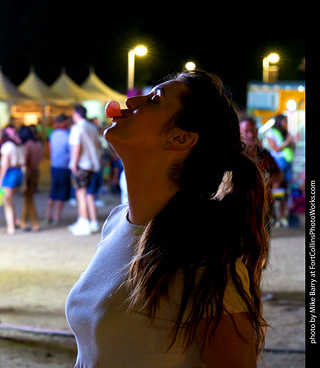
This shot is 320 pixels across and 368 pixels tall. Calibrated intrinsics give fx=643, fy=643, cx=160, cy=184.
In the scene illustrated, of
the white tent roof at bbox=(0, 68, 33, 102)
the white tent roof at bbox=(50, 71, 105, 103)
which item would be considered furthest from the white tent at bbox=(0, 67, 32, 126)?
the white tent roof at bbox=(50, 71, 105, 103)

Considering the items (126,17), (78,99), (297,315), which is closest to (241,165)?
(297,315)

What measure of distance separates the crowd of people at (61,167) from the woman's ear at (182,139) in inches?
351

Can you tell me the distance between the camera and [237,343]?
1.63 meters

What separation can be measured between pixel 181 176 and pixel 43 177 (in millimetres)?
22559

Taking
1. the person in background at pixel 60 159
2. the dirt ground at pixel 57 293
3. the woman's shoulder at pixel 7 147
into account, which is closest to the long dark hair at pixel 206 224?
the dirt ground at pixel 57 293

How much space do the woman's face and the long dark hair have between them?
0.12ft

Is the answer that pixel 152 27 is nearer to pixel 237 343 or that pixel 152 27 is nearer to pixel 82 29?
pixel 82 29

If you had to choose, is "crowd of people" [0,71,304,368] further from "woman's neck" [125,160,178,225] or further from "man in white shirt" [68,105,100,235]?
"man in white shirt" [68,105,100,235]

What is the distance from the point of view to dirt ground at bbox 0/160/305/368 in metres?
5.34

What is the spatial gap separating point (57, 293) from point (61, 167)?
16.3ft

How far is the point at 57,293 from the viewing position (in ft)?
24.0

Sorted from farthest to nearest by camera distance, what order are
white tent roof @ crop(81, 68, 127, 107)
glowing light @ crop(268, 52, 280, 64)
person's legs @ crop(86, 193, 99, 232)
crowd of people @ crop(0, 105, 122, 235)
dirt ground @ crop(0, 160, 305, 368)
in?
white tent roof @ crop(81, 68, 127, 107) < glowing light @ crop(268, 52, 280, 64) < person's legs @ crop(86, 193, 99, 232) < crowd of people @ crop(0, 105, 122, 235) < dirt ground @ crop(0, 160, 305, 368)

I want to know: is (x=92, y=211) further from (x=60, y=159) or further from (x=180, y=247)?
(x=180, y=247)

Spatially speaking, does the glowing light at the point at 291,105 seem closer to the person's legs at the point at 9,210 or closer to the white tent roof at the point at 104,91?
the white tent roof at the point at 104,91
